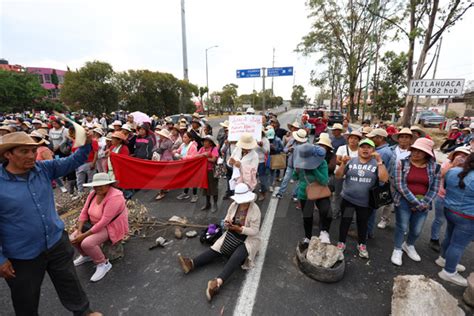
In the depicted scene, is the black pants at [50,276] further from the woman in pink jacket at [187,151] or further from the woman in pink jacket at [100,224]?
the woman in pink jacket at [187,151]

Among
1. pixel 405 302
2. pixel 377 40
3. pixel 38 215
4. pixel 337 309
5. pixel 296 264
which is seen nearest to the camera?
pixel 38 215

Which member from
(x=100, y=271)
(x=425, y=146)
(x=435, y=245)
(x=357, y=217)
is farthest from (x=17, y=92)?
(x=435, y=245)

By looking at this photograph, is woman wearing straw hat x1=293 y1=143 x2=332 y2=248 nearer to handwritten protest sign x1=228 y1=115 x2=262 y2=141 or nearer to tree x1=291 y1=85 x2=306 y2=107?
handwritten protest sign x1=228 y1=115 x2=262 y2=141

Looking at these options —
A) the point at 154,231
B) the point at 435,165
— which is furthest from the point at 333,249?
the point at 154,231

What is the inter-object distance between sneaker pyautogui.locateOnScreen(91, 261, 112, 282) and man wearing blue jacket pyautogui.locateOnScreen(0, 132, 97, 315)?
741 millimetres

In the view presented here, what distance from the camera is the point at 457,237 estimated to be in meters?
2.87

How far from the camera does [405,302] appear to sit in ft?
7.48

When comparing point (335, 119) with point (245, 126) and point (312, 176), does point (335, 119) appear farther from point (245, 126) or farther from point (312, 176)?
point (312, 176)

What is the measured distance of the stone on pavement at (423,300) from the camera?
2.20 m

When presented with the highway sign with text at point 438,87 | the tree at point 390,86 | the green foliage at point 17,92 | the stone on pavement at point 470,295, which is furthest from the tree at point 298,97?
the stone on pavement at point 470,295

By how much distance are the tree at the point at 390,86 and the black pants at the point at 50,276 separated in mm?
27991

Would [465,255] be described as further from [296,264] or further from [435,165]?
[296,264]

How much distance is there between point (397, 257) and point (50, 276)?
14.5ft

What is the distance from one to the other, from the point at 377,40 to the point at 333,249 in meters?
24.0
